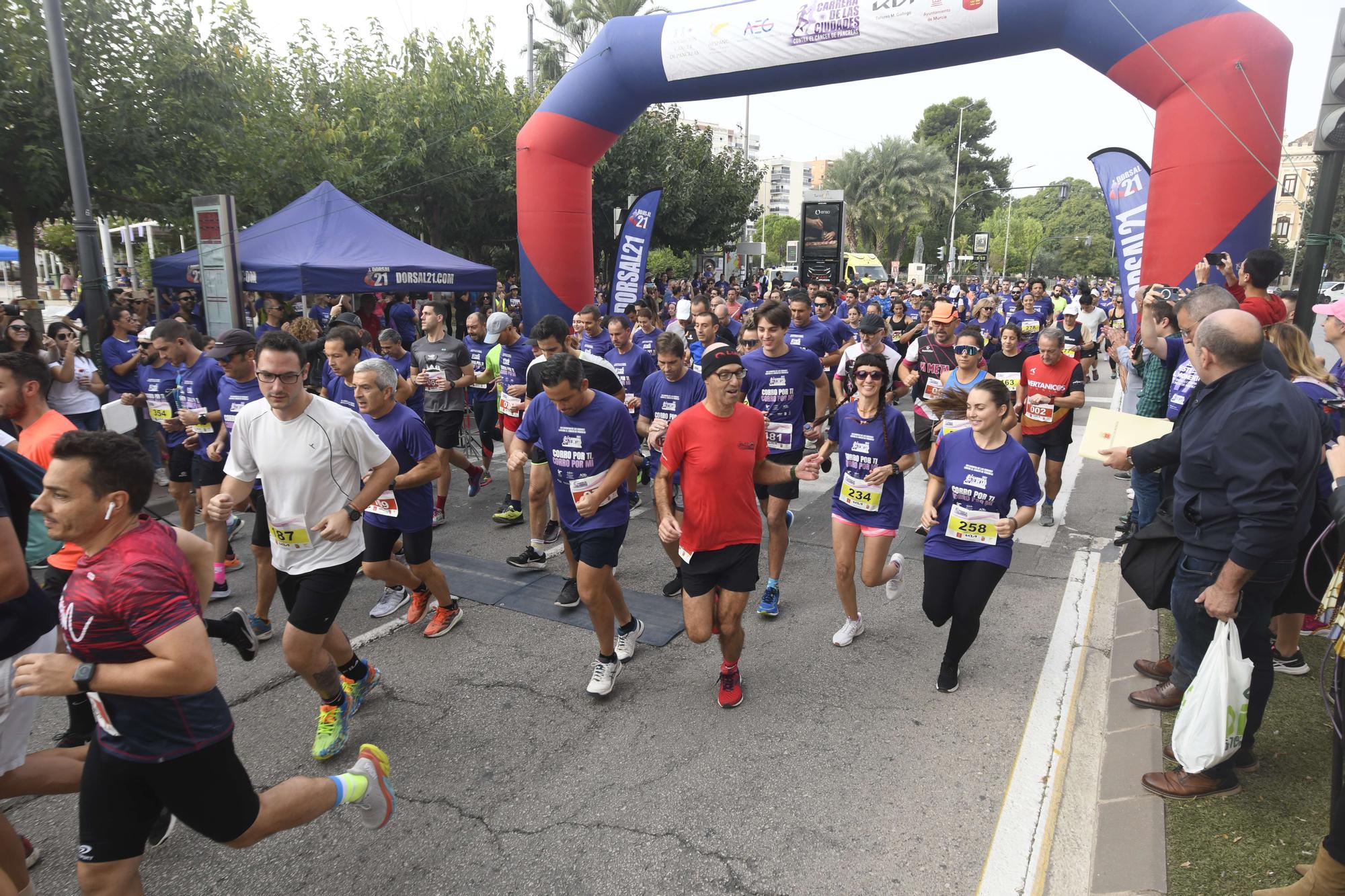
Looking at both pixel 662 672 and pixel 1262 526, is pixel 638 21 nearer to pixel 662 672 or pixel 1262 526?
pixel 662 672

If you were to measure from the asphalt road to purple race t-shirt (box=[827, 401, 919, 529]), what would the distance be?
83 centimetres

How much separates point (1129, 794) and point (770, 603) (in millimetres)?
2358

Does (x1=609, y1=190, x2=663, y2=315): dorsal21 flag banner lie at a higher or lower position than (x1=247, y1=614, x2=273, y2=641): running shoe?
higher

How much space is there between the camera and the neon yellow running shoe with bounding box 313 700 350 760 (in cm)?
366

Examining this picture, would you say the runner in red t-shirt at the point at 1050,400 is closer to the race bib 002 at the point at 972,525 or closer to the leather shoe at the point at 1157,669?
the leather shoe at the point at 1157,669

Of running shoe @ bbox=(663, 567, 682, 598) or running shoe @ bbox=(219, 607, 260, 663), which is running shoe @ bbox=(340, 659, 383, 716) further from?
running shoe @ bbox=(663, 567, 682, 598)

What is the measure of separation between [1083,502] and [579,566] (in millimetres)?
6037

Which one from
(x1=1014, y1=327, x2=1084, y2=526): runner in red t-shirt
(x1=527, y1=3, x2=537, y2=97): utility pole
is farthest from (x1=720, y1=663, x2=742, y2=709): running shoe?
(x1=527, y1=3, x2=537, y2=97): utility pole

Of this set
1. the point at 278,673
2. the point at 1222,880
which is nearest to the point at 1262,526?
the point at 1222,880

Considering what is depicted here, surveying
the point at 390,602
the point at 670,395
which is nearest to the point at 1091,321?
the point at 670,395

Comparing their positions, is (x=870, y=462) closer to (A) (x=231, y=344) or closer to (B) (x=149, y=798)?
(B) (x=149, y=798)

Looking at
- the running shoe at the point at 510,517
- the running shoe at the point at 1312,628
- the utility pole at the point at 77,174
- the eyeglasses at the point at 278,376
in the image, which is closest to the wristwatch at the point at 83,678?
the eyeglasses at the point at 278,376

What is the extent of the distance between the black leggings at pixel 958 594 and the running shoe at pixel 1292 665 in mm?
1563

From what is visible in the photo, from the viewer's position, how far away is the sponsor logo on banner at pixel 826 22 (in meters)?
9.65
